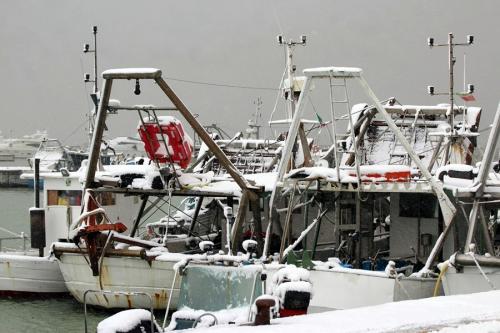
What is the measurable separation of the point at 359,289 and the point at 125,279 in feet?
21.6

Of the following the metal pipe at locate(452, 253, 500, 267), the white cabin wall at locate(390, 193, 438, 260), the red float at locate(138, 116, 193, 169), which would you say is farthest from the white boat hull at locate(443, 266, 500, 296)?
the red float at locate(138, 116, 193, 169)

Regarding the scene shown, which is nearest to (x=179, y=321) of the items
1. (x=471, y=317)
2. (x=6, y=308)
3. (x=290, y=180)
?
(x=471, y=317)

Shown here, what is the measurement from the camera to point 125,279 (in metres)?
22.4

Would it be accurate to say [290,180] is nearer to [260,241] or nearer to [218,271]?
[260,241]

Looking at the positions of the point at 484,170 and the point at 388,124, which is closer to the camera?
the point at 484,170

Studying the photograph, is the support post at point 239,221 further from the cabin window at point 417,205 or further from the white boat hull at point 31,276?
the white boat hull at point 31,276

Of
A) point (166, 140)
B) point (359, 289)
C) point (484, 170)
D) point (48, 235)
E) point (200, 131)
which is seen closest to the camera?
point (484, 170)

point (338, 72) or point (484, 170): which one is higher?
point (338, 72)

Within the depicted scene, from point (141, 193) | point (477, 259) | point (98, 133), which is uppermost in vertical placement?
point (98, 133)

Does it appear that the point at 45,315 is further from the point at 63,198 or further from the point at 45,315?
the point at 63,198

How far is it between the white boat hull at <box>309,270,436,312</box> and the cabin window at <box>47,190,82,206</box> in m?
9.70

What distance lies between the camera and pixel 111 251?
879 inches

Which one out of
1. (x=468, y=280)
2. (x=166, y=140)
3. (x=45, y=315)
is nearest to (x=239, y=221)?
(x=166, y=140)

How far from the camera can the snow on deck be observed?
1013cm
